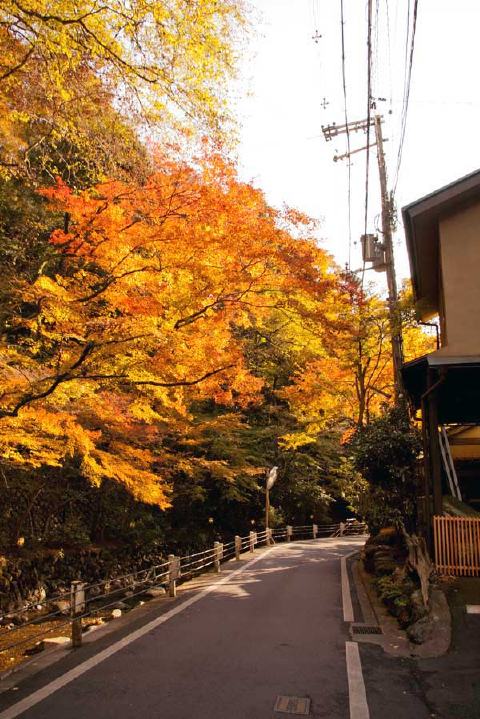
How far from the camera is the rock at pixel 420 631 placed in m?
6.74

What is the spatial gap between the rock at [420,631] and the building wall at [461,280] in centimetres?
621

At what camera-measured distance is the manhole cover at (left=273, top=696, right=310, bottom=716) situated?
4.75m

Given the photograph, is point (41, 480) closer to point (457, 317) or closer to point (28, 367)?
point (28, 367)

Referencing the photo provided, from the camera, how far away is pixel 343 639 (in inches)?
290

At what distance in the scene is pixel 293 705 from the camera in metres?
4.89

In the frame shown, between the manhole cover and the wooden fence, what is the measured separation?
584 cm

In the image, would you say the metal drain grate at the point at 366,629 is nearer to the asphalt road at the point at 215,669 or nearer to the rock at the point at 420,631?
the asphalt road at the point at 215,669

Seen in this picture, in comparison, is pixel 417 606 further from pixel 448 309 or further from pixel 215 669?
pixel 448 309

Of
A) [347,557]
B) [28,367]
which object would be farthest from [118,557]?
[28,367]

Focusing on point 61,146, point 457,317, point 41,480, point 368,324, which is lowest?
point 41,480

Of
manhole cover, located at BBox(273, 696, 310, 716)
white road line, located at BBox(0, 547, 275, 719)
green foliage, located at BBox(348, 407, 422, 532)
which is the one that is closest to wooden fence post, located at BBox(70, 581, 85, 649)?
white road line, located at BBox(0, 547, 275, 719)

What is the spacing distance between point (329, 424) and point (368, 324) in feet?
33.6

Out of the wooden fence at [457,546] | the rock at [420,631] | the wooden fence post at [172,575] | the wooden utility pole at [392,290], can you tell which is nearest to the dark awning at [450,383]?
the wooden utility pole at [392,290]

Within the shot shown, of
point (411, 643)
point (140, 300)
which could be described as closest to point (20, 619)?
point (140, 300)
